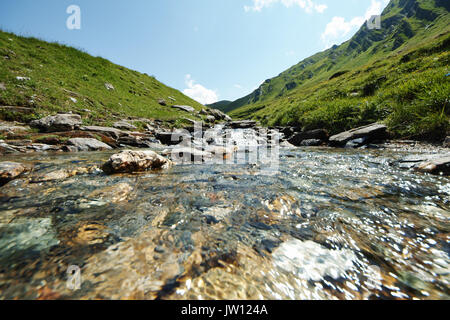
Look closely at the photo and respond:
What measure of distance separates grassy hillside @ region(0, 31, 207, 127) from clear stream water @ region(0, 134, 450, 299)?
10.3 metres

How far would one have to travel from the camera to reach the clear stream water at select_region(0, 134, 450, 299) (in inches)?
51.0

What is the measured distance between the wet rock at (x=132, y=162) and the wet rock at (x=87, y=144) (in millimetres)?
4672

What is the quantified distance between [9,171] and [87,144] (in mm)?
4999

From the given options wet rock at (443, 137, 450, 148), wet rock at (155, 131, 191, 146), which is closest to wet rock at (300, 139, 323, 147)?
wet rock at (443, 137, 450, 148)

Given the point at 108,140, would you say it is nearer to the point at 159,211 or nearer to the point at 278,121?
the point at 159,211

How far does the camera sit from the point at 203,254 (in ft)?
5.31

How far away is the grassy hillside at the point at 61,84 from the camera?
10300 mm

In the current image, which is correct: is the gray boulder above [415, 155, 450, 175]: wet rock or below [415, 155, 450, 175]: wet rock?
above

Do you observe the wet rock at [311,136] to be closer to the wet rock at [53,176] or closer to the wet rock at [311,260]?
the wet rock at [311,260]

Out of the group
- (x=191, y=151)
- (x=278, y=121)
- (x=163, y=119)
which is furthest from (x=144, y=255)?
(x=278, y=121)

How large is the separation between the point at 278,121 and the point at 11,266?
2115 centimetres

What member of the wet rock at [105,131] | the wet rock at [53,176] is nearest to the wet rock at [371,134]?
the wet rock at [53,176]

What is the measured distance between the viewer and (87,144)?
8.10m

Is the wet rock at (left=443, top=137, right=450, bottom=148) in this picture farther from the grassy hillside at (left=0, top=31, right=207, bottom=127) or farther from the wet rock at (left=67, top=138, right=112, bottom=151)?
the grassy hillside at (left=0, top=31, right=207, bottom=127)
